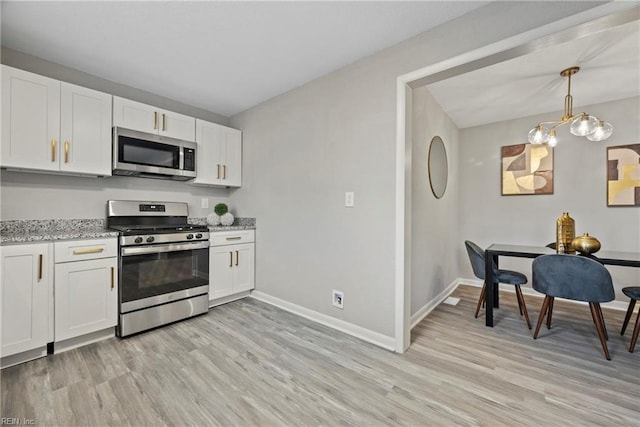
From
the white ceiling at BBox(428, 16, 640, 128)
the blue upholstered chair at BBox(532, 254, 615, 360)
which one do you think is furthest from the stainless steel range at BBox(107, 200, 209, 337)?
the blue upholstered chair at BBox(532, 254, 615, 360)

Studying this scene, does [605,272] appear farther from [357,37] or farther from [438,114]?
[357,37]

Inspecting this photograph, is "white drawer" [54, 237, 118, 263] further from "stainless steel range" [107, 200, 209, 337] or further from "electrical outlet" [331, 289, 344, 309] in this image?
"electrical outlet" [331, 289, 344, 309]

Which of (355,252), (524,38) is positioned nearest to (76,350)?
(355,252)

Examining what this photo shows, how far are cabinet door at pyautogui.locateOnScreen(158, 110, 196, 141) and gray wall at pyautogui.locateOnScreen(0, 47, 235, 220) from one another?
37 centimetres

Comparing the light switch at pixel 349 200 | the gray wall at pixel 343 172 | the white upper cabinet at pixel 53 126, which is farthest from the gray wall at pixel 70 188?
the light switch at pixel 349 200

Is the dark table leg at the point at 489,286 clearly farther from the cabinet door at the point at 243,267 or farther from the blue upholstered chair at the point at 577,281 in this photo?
the cabinet door at the point at 243,267

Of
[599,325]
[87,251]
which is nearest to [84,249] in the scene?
[87,251]

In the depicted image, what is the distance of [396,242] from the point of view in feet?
6.81

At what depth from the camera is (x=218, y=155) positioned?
327cm

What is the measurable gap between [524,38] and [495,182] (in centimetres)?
281

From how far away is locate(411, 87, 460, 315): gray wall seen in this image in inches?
104

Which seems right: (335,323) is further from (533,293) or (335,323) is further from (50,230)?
(533,293)

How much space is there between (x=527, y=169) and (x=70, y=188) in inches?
210

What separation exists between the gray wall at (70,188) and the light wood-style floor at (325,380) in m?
1.24
